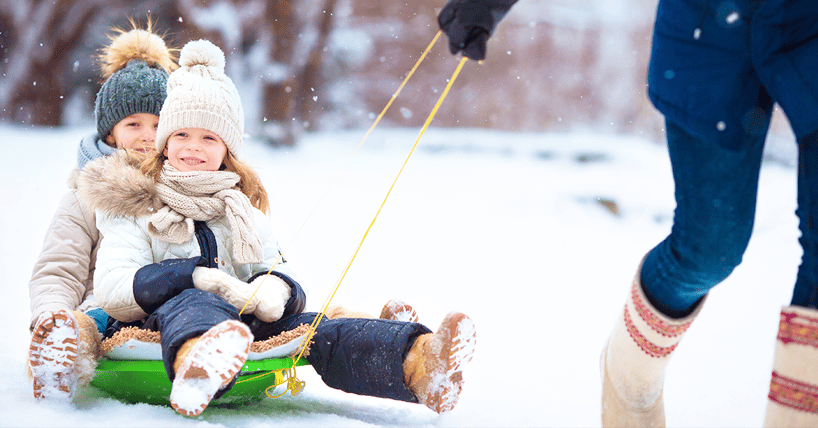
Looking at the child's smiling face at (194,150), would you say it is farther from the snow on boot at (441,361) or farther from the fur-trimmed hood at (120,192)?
the snow on boot at (441,361)

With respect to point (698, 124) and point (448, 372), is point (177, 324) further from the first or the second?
point (698, 124)

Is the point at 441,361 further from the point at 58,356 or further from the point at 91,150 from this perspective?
the point at 91,150

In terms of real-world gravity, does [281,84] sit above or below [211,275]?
above

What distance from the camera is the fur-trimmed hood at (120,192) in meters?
1.01

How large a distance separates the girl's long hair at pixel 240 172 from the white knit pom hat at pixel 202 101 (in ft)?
0.08

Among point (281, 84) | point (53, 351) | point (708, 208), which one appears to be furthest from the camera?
point (281, 84)

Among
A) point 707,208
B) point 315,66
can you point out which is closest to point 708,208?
point 707,208

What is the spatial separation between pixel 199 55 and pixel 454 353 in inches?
30.6

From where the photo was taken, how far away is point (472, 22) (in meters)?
0.70

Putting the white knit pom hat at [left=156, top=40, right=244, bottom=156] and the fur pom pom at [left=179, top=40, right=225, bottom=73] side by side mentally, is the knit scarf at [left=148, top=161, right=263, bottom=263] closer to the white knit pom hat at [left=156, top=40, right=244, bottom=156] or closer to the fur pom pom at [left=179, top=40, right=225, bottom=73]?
the white knit pom hat at [left=156, top=40, right=244, bottom=156]

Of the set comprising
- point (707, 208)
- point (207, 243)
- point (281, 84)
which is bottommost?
point (207, 243)

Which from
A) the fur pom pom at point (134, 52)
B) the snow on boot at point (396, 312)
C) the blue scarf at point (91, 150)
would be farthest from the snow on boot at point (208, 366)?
the fur pom pom at point (134, 52)

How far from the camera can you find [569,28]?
152 inches

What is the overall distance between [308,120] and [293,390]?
10.1 ft
